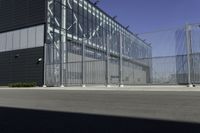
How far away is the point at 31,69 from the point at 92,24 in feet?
38.9

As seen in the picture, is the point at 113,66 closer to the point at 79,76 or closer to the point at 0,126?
the point at 79,76

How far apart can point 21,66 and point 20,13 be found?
692 cm

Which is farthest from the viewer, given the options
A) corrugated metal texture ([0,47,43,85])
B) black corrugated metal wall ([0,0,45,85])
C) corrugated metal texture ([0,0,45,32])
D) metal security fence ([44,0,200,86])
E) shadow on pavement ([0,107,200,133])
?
corrugated metal texture ([0,0,45,32])

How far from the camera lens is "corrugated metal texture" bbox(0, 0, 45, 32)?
3266 cm

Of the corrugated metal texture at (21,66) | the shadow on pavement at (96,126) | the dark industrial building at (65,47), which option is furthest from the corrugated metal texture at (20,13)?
the shadow on pavement at (96,126)

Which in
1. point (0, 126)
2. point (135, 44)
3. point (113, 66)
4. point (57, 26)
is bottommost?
point (0, 126)

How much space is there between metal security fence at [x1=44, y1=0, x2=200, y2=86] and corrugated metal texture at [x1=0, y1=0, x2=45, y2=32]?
4.40 feet

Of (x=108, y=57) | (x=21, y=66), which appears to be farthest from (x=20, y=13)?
(x=108, y=57)

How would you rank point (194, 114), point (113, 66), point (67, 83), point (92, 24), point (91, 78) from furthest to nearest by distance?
point (92, 24)
point (67, 83)
point (91, 78)
point (113, 66)
point (194, 114)

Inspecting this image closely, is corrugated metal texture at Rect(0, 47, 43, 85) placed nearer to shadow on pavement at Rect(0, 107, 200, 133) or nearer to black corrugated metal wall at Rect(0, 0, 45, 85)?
black corrugated metal wall at Rect(0, 0, 45, 85)

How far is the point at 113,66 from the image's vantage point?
75.6 ft

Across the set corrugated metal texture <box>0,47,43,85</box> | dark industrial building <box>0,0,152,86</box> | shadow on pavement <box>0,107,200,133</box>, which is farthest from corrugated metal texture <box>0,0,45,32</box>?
shadow on pavement <box>0,107,200,133</box>

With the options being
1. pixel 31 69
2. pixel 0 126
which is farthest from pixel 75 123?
pixel 31 69

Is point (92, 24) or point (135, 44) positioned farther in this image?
point (92, 24)
